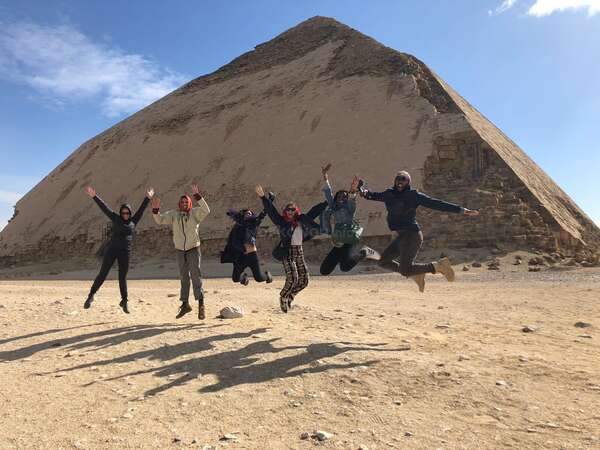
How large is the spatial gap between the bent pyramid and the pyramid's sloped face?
107mm

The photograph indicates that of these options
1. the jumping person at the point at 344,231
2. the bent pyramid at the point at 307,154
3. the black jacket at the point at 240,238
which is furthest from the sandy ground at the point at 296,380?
the bent pyramid at the point at 307,154

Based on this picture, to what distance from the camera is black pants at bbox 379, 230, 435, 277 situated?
245 inches

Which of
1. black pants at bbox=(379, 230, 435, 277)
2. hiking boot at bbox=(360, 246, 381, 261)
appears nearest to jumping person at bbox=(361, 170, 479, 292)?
black pants at bbox=(379, 230, 435, 277)

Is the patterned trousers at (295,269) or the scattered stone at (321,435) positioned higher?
the patterned trousers at (295,269)

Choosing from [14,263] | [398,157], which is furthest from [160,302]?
[14,263]

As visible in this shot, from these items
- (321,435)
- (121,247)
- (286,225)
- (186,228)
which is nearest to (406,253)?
(286,225)

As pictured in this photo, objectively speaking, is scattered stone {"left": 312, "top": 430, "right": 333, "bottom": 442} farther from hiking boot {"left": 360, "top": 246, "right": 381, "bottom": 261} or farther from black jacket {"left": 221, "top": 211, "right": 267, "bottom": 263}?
black jacket {"left": 221, "top": 211, "right": 267, "bottom": 263}

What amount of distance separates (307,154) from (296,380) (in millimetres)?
24323

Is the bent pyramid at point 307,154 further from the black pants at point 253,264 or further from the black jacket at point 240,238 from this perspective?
the black jacket at point 240,238

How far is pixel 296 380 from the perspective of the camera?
12.9 ft

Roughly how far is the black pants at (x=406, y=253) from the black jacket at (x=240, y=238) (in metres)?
2.26

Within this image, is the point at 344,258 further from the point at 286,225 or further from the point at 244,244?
the point at 244,244

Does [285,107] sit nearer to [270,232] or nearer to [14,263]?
[270,232]

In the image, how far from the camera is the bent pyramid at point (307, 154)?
21.8 metres
